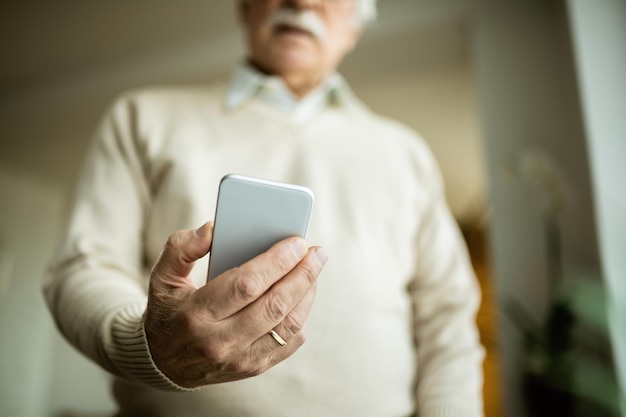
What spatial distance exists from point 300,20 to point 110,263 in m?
0.42

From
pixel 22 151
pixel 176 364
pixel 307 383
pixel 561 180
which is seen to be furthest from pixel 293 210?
pixel 22 151

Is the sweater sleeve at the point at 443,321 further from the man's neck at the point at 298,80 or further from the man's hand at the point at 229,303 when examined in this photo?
the man's hand at the point at 229,303

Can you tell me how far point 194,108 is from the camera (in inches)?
23.5

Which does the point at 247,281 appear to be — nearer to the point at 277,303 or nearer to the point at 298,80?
the point at 277,303

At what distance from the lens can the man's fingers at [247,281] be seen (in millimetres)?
238

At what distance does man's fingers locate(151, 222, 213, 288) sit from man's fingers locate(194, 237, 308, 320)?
0.8 inches

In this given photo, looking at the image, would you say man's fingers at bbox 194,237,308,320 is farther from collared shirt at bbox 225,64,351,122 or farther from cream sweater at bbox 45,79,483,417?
collared shirt at bbox 225,64,351,122

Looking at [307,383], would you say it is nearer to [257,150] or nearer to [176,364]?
[176,364]

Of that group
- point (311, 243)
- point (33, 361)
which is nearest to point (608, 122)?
point (311, 243)

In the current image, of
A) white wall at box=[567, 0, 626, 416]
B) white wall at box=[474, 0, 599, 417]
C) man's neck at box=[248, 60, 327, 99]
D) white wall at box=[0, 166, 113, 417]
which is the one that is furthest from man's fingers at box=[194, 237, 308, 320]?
white wall at box=[474, 0, 599, 417]

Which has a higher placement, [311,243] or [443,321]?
[311,243]

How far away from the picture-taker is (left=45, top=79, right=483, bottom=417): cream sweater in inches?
14.6

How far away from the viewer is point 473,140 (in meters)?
2.34

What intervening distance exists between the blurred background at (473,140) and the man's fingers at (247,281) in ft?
1.02
